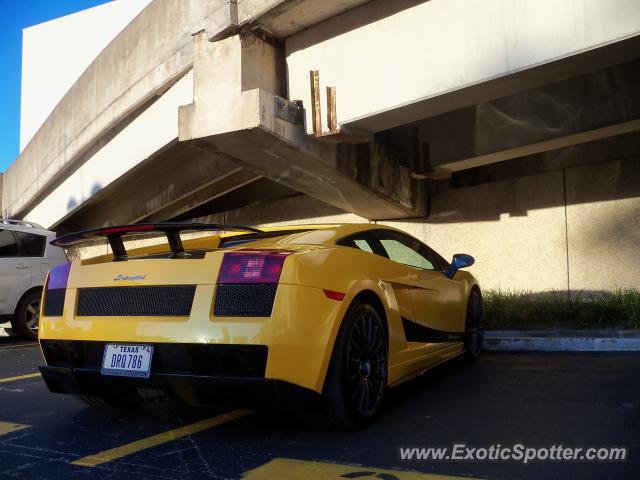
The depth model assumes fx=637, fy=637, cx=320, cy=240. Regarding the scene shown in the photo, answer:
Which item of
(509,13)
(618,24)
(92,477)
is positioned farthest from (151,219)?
(92,477)

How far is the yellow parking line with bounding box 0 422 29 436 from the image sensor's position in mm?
3717

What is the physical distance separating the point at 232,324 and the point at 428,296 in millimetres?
1967

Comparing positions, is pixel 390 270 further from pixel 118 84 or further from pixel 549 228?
pixel 118 84

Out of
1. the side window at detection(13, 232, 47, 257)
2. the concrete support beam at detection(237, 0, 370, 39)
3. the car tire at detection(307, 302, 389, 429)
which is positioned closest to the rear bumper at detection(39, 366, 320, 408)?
the car tire at detection(307, 302, 389, 429)

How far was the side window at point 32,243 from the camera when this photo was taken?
30.4 feet

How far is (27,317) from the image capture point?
9.15 m

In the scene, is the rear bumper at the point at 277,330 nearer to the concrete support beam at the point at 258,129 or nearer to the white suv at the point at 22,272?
the concrete support beam at the point at 258,129

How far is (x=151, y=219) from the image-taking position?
15492 millimetres

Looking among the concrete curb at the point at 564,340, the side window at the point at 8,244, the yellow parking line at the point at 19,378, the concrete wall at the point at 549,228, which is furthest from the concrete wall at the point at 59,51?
the concrete curb at the point at 564,340

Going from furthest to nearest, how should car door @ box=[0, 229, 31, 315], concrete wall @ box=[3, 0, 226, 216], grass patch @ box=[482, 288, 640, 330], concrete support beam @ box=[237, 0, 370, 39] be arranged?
concrete wall @ box=[3, 0, 226, 216]
car door @ box=[0, 229, 31, 315]
concrete support beam @ box=[237, 0, 370, 39]
grass patch @ box=[482, 288, 640, 330]

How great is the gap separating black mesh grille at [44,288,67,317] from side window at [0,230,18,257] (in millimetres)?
5767

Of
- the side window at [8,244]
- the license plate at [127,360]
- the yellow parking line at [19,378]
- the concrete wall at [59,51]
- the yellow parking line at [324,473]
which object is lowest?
the yellow parking line at [324,473]

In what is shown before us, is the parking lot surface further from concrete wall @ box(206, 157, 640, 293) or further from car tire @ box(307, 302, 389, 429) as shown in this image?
concrete wall @ box(206, 157, 640, 293)

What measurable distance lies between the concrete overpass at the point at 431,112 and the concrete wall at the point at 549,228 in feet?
0.07
